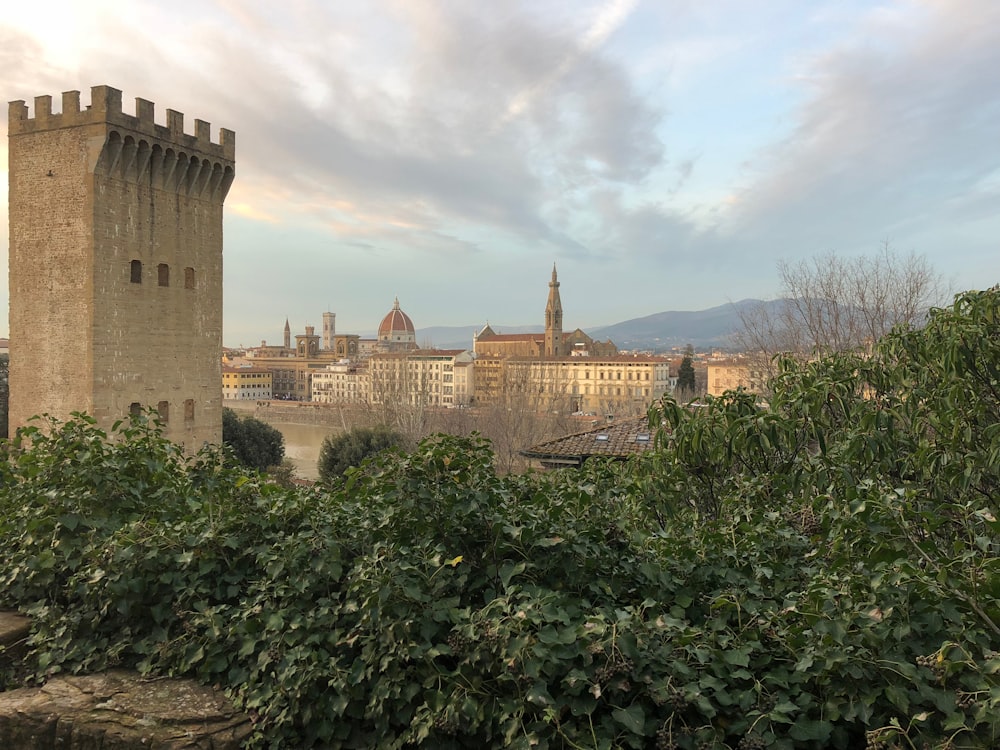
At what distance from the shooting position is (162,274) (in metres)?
21.8

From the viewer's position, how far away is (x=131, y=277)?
2073 centimetres

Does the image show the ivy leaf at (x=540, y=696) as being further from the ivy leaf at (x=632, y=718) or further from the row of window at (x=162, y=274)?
the row of window at (x=162, y=274)

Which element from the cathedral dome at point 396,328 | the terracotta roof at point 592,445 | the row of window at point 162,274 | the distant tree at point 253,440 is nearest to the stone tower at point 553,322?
the cathedral dome at point 396,328

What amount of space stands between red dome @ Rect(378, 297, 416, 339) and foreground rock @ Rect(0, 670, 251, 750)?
136013 mm

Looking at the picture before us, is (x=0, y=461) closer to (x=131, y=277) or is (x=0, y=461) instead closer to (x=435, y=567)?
(x=435, y=567)

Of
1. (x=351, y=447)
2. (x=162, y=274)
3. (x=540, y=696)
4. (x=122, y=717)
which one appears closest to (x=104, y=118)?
(x=162, y=274)

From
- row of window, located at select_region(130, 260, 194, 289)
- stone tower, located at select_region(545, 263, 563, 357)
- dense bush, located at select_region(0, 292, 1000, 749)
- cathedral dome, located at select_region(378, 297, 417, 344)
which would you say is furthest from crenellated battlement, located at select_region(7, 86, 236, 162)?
cathedral dome, located at select_region(378, 297, 417, 344)

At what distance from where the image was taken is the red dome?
13750 cm

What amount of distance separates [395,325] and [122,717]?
138m

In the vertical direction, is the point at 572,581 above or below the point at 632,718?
above

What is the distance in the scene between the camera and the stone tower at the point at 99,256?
19.8m

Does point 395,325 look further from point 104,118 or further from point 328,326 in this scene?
point 104,118

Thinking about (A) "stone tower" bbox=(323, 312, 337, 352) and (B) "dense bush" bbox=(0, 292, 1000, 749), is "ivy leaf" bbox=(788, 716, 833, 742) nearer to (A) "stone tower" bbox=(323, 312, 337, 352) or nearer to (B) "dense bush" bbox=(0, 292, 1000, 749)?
(B) "dense bush" bbox=(0, 292, 1000, 749)

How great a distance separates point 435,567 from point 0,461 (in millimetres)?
3185
